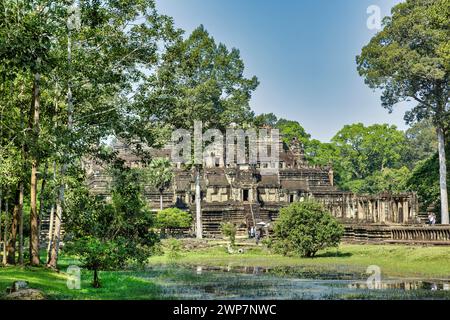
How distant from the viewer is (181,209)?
297ft

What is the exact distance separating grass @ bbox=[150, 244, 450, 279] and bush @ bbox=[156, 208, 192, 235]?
24.3 m

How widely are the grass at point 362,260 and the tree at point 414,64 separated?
16300mm

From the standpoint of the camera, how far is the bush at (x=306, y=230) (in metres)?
47.0

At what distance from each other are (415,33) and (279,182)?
36351 mm

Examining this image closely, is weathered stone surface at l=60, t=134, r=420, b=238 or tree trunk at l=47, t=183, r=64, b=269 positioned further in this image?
weathered stone surface at l=60, t=134, r=420, b=238

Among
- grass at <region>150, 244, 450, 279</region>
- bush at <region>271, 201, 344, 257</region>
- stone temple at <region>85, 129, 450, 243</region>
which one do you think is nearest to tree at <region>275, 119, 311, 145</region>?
stone temple at <region>85, 129, 450, 243</region>

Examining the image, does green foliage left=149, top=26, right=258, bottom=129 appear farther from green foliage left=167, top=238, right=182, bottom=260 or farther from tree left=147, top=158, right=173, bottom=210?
green foliage left=167, top=238, right=182, bottom=260

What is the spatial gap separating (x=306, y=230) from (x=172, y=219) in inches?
1381

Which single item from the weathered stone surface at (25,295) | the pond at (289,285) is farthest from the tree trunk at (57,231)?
the weathered stone surface at (25,295)

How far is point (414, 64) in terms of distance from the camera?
6262cm

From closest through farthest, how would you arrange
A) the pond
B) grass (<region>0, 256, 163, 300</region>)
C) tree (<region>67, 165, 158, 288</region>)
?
1. the pond
2. grass (<region>0, 256, 163, 300</region>)
3. tree (<region>67, 165, 158, 288</region>)

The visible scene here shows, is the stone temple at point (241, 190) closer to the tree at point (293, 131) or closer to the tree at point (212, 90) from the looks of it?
the tree at point (212, 90)

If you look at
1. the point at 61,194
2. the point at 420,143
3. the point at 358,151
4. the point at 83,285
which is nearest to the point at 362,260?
the point at 61,194

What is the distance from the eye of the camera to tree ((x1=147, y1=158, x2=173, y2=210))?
237 ft
